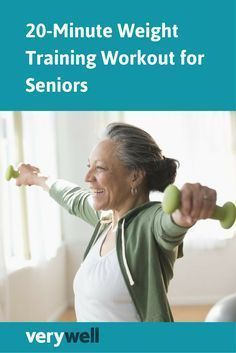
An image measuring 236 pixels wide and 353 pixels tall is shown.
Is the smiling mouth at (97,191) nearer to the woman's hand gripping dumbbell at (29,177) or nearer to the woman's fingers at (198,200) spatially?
the woman's fingers at (198,200)

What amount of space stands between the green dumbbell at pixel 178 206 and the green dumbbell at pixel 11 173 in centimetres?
94

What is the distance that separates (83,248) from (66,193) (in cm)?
349

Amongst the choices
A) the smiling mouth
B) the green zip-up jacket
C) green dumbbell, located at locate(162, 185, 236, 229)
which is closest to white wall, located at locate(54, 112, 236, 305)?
the smiling mouth

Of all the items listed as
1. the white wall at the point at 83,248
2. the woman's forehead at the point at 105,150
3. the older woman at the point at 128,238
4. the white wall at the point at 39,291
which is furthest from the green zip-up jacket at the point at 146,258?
the white wall at the point at 83,248

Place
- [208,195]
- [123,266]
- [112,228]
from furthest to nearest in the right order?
[112,228] < [123,266] < [208,195]

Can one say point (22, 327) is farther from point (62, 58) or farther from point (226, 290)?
point (226, 290)

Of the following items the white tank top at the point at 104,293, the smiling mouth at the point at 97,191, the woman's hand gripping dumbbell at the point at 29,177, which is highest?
the woman's hand gripping dumbbell at the point at 29,177

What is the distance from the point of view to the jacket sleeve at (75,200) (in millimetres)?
1644

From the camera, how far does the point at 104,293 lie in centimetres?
120

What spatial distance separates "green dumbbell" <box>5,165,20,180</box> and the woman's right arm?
0.02 meters

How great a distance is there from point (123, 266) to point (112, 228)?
161mm

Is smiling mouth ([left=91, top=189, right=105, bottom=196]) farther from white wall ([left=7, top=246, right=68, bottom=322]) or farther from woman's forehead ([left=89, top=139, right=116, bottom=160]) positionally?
white wall ([left=7, top=246, right=68, bottom=322])

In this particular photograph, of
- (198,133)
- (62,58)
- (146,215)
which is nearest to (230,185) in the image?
(198,133)

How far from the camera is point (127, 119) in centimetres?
523
